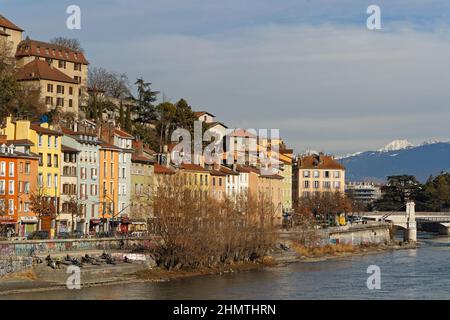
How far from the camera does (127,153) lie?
335 feet

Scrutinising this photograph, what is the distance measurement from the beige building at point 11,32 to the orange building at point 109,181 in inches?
1493

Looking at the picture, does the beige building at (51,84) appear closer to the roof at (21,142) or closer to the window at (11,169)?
the roof at (21,142)

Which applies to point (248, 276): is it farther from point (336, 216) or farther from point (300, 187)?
point (300, 187)

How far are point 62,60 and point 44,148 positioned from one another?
1936 inches

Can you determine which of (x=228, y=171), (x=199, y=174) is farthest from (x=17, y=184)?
(x=228, y=171)

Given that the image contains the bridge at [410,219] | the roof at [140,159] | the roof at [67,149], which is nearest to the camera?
the roof at [67,149]

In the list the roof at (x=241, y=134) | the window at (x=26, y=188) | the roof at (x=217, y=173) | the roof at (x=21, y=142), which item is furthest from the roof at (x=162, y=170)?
the roof at (x=241, y=134)

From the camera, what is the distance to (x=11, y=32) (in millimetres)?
135000

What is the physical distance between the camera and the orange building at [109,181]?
319ft

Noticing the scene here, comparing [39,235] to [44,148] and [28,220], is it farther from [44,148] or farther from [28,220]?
[44,148]

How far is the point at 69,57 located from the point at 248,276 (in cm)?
6594

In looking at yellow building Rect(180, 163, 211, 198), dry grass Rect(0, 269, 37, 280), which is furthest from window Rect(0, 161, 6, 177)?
yellow building Rect(180, 163, 211, 198)

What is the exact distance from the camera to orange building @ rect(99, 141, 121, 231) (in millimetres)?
97188
